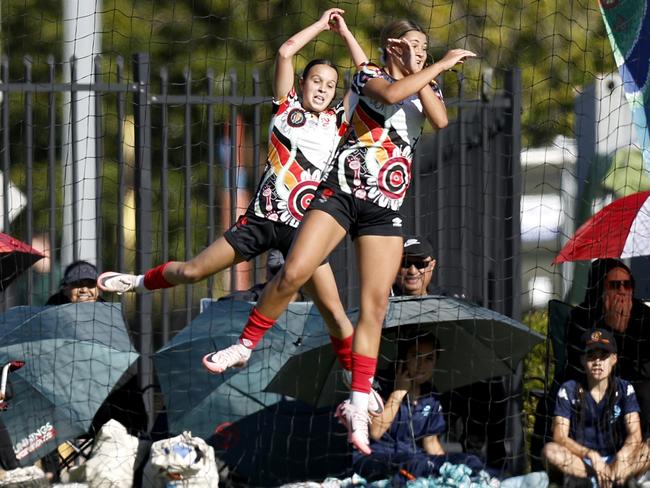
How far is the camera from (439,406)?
7.45 meters

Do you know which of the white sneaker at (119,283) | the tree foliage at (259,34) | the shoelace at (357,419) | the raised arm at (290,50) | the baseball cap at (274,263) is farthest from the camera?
the tree foliage at (259,34)

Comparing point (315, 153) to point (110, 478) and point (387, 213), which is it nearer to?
point (387, 213)

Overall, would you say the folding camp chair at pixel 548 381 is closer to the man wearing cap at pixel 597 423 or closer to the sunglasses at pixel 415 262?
the man wearing cap at pixel 597 423

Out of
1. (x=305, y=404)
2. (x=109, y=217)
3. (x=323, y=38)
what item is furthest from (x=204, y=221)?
(x=323, y=38)

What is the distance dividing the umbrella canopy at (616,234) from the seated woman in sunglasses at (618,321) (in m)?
0.16

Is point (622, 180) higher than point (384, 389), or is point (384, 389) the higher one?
point (622, 180)

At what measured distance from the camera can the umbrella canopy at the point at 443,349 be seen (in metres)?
7.36

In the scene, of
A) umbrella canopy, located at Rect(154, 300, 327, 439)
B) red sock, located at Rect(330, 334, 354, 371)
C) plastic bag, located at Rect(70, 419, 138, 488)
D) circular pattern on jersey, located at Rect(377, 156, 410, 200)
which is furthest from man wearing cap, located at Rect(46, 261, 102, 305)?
circular pattern on jersey, located at Rect(377, 156, 410, 200)

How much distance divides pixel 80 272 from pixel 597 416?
2.92m

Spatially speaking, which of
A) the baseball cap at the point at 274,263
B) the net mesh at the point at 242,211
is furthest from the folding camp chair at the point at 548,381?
the baseball cap at the point at 274,263

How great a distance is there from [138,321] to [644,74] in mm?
3241

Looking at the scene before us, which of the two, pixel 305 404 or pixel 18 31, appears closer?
pixel 305 404

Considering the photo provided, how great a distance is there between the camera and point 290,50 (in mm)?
6359

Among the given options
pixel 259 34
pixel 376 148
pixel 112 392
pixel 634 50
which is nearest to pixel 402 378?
pixel 112 392
